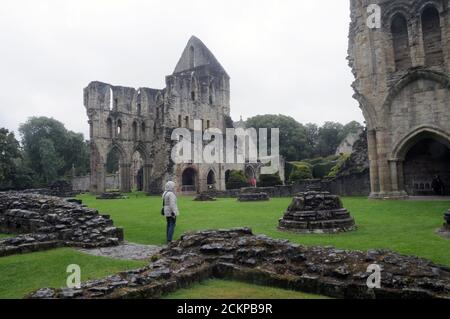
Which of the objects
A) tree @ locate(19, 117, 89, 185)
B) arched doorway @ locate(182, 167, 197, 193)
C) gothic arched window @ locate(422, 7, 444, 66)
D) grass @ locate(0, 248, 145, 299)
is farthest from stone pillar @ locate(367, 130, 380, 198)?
tree @ locate(19, 117, 89, 185)

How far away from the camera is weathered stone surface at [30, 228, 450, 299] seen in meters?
4.41

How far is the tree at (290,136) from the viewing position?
64812mm

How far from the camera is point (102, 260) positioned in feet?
23.9

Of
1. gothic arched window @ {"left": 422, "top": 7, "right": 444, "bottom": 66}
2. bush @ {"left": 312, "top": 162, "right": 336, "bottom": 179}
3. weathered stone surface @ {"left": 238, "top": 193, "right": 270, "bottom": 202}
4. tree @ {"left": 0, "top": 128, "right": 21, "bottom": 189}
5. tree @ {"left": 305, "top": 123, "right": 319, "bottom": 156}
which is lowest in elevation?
weathered stone surface @ {"left": 238, "top": 193, "right": 270, "bottom": 202}

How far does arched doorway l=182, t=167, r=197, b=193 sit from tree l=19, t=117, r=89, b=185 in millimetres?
23478

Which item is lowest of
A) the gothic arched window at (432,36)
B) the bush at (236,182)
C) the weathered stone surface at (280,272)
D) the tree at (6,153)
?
the weathered stone surface at (280,272)

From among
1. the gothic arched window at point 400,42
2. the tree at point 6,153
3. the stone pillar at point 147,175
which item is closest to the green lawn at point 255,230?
the gothic arched window at point 400,42

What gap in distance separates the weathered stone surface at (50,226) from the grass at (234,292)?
15.1 feet

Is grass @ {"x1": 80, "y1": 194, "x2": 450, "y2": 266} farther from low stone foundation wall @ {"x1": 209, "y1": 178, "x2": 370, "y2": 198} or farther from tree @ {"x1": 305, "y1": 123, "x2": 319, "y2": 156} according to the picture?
tree @ {"x1": 305, "y1": 123, "x2": 319, "y2": 156}

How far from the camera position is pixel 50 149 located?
177ft

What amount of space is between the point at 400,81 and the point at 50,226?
16.5 metres

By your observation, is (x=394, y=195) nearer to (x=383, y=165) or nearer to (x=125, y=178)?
(x=383, y=165)

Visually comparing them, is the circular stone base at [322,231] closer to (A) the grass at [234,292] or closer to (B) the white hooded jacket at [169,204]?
(B) the white hooded jacket at [169,204]

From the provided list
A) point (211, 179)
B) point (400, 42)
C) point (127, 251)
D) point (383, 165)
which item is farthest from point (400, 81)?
point (211, 179)
